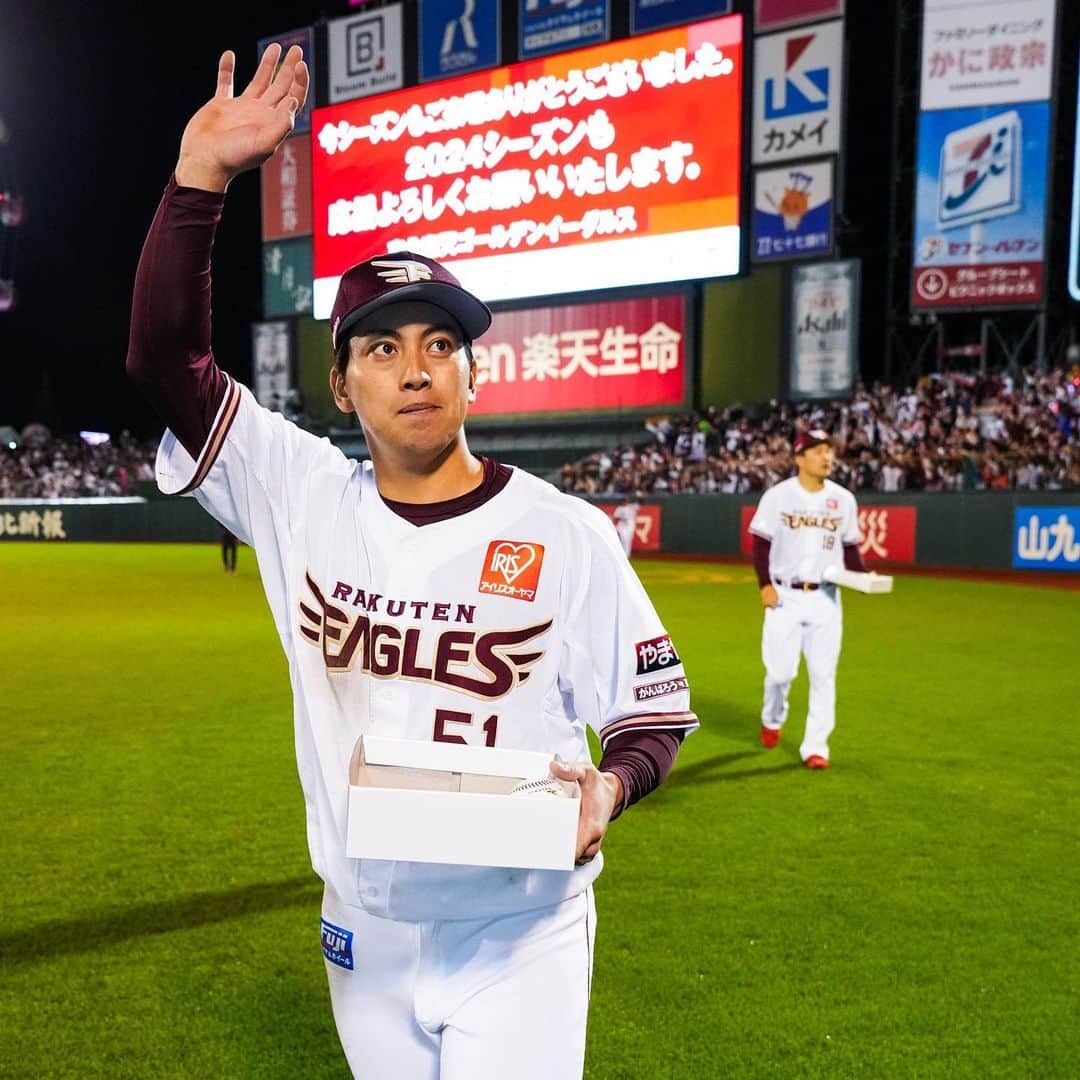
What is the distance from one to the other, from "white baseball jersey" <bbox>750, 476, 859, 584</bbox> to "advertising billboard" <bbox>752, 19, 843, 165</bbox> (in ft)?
70.6

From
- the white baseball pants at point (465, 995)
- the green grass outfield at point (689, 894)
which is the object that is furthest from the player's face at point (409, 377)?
the green grass outfield at point (689, 894)

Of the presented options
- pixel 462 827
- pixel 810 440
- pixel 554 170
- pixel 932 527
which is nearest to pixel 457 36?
pixel 554 170

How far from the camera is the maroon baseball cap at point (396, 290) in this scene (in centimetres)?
199

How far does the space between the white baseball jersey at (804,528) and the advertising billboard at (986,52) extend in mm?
20981

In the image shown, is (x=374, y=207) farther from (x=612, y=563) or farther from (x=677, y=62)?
(x=612, y=563)

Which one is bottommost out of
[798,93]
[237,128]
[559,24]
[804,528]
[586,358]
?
[804,528]

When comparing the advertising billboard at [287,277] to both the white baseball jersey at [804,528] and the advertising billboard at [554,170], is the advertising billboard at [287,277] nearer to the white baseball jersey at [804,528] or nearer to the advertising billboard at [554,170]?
the advertising billboard at [554,170]

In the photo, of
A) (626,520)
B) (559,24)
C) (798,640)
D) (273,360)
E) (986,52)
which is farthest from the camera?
(273,360)

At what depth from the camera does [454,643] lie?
1.97 meters

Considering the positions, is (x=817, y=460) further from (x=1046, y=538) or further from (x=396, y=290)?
(x=1046, y=538)

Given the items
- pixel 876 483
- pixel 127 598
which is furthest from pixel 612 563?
pixel 876 483

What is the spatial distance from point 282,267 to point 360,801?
3882 cm

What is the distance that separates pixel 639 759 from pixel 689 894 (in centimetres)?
323

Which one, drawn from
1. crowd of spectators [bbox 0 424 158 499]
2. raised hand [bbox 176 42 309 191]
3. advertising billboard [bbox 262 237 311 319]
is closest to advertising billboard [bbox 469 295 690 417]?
advertising billboard [bbox 262 237 311 319]
